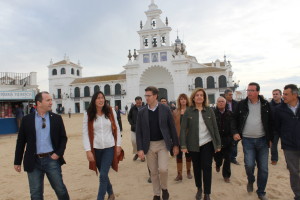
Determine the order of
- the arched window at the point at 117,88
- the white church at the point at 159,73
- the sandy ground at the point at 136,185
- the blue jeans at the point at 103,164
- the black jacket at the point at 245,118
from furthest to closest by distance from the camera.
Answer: the arched window at the point at 117,88, the white church at the point at 159,73, the sandy ground at the point at 136,185, the black jacket at the point at 245,118, the blue jeans at the point at 103,164

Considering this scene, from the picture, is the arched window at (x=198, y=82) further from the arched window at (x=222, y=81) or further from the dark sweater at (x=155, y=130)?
the dark sweater at (x=155, y=130)

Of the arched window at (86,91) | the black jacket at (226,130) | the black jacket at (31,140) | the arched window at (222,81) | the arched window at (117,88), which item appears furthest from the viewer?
the arched window at (86,91)

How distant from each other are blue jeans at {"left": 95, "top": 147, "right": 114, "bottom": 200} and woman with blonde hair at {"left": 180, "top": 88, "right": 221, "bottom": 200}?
1.19m

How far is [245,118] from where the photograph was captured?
418cm

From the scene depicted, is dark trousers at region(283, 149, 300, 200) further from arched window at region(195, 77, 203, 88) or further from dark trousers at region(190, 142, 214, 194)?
arched window at region(195, 77, 203, 88)

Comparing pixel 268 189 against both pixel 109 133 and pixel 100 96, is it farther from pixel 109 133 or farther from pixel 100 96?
pixel 100 96

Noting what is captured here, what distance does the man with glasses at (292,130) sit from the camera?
147 inches

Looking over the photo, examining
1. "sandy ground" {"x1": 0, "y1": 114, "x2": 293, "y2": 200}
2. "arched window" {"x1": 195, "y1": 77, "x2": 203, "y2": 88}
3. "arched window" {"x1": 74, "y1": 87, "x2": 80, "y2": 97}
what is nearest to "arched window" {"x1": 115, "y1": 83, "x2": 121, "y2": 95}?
"arched window" {"x1": 74, "y1": 87, "x2": 80, "y2": 97}

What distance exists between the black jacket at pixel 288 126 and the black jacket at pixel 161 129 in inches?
66.4

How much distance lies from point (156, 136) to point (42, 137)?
1.71 m

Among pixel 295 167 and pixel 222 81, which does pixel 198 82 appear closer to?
pixel 222 81

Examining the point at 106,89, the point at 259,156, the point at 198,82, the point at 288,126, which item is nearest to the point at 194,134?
the point at 259,156

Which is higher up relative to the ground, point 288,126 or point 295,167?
point 288,126

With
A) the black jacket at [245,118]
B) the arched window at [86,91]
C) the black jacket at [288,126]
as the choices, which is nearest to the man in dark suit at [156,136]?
the black jacket at [245,118]
